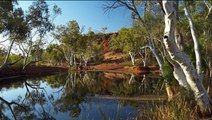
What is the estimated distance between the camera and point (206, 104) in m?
6.84

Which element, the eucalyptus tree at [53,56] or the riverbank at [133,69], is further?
the eucalyptus tree at [53,56]

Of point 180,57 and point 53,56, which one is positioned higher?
point 53,56

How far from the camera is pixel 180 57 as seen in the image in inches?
241

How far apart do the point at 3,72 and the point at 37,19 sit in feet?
24.5

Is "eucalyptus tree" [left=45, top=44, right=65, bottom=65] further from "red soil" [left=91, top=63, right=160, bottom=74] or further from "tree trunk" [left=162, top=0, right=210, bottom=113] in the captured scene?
"tree trunk" [left=162, top=0, right=210, bottom=113]

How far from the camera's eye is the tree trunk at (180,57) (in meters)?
5.58

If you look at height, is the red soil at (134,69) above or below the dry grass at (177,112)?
above

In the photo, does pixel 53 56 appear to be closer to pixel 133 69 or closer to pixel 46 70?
pixel 46 70

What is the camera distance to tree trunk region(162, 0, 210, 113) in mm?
5582

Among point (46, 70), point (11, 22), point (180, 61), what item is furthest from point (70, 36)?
point (180, 61)

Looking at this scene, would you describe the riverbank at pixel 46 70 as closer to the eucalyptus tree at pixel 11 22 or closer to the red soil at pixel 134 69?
the red soil at pixel 134 69

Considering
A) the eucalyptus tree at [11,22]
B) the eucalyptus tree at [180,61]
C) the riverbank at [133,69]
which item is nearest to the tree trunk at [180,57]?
the eucalyptus tree at [180,61]

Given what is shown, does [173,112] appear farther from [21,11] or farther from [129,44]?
[129,44]

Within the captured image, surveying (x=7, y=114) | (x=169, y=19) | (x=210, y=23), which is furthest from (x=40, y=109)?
(x=210, y=23)
